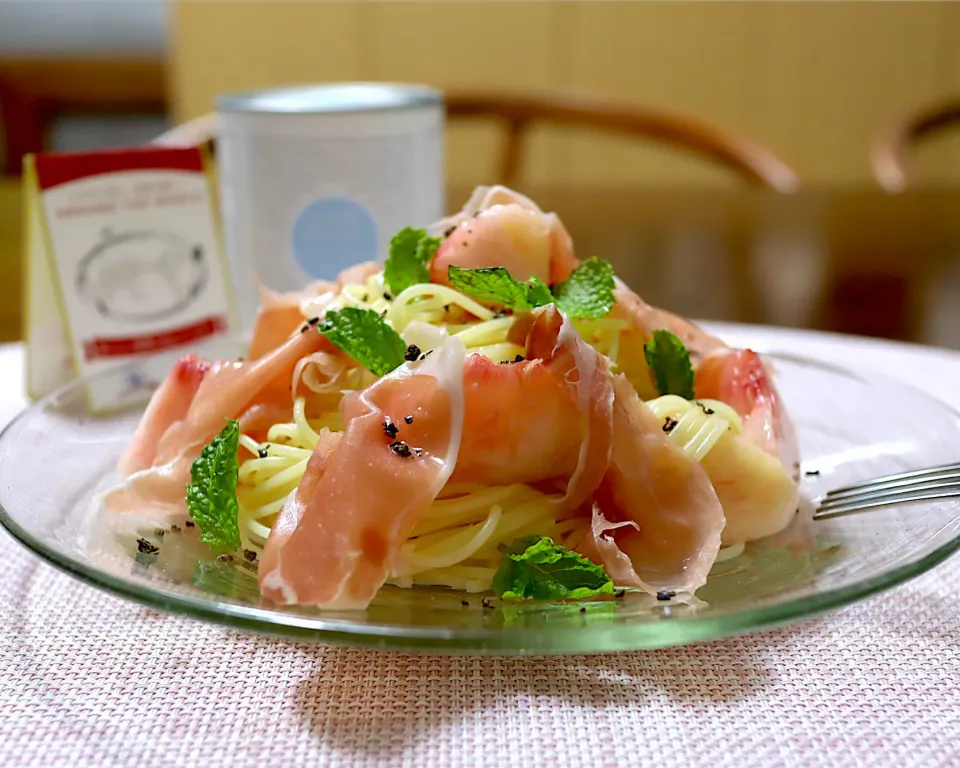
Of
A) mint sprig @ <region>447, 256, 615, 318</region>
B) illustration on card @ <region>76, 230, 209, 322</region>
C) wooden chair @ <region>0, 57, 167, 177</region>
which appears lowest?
wooden chair @ <region>0, 57, 167, 177</region>

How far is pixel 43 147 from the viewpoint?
234 inches

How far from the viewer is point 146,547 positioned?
1091mm

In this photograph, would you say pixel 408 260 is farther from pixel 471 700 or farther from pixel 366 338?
pixel 471 700

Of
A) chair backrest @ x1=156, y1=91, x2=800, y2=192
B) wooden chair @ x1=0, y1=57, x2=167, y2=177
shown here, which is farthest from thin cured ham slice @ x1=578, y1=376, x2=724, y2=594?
wooden chair @ x1=0, y1=57, x2=167, y2=177

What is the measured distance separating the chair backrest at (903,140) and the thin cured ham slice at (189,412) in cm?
256

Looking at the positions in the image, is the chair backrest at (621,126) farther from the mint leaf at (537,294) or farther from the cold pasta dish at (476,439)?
the mint leaf at (537,294)

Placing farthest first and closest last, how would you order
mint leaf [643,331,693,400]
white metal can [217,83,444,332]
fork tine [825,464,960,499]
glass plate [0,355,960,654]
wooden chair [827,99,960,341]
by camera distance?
wooden chair [827,99,960,341] < white metal can [217,83,444,332] < mint leaf [643,331,693,400] < fork tine [825,464,960,499] < glass plate [0,355,960,654]

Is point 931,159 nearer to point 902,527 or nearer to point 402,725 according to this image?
point 902,527

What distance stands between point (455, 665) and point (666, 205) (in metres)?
2.42

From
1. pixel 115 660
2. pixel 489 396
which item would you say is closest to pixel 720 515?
pixel 489 396

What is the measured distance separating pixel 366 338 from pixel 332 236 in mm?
911

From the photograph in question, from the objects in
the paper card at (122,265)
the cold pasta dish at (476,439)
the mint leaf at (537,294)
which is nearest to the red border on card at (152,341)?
the paper card at (122,265)

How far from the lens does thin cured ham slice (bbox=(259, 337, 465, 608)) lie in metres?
0.95

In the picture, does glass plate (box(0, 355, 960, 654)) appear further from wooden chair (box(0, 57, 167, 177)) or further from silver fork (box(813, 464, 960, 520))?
wooden chair (box(0, 57, 167, 177))
